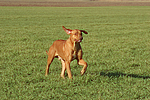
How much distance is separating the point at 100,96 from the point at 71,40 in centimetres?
171

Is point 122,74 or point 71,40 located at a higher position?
point 71,40

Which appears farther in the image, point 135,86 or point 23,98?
point 135,86

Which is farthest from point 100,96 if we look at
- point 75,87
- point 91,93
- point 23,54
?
point 23,54

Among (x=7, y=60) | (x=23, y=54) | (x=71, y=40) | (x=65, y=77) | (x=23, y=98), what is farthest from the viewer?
(x=23, y=54)

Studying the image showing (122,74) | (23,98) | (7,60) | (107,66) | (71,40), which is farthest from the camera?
(7,60)

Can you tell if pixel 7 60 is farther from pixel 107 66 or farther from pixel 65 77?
pixel 107 66

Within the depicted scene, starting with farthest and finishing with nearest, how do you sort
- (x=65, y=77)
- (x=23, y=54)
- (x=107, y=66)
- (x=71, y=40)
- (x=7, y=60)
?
(x=23, y=54) < (x=7, y=60) < (x=107, y=66) < (x=65, y=77) < (x=71, y=40)

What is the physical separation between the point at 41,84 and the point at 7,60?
12.7 ft

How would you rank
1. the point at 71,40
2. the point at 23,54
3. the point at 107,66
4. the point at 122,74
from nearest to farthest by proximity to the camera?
the point at 71,40 → the point at 122,74 → the point at 107,66 → the point at 23,54

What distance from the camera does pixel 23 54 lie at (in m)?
11.0

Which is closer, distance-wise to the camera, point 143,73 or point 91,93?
point 91,93

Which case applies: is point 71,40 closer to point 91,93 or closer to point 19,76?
point 91,93

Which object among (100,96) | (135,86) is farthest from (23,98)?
(135,86)

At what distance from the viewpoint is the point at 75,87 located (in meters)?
6.32
